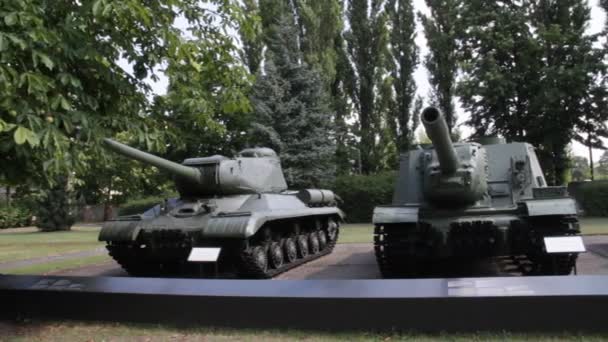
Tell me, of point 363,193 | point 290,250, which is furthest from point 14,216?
point 290,250

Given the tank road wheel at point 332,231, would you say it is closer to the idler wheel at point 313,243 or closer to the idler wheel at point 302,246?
the idler wheel at point 313,243

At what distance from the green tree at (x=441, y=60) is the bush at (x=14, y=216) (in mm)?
25550

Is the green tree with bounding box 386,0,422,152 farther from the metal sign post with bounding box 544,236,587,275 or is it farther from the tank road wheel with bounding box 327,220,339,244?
the metal sign post with bounding box 544,236,587,275

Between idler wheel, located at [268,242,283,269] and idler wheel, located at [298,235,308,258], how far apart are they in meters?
1.31

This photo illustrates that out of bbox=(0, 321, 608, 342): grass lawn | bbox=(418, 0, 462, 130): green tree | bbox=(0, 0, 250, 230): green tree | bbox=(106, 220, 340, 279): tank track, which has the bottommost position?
bbox=(0, 321, 608, 342): grass lawn

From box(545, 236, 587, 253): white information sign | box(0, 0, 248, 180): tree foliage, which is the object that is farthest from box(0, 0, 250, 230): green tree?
box(545, 236, 587, 253): white information sign

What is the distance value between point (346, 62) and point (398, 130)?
503cm

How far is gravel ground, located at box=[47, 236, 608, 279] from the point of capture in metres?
10.1

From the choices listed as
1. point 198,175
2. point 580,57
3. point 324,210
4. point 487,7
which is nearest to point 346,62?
point 487,7

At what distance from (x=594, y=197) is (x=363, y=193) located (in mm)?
10083

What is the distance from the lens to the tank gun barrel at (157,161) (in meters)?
8.45

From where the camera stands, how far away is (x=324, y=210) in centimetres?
1348

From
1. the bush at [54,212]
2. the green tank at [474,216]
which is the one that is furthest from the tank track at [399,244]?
the bush at [54,212]

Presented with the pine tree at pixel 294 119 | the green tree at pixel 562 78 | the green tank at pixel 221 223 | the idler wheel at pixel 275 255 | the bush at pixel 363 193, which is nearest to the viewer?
the green tank at pixel 221 223
